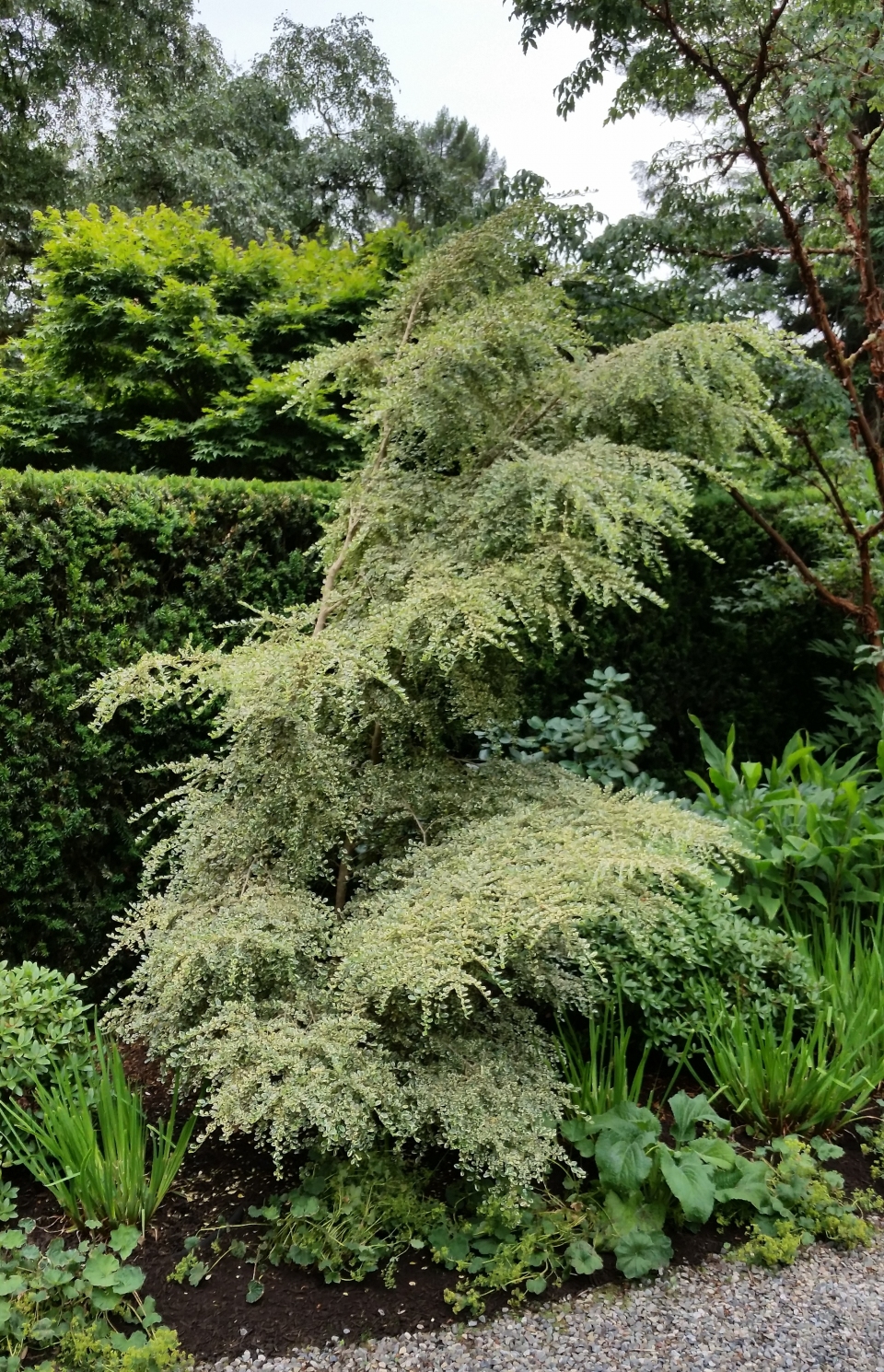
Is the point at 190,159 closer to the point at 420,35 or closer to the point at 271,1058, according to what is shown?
the point at 420,35

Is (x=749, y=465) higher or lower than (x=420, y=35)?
lower

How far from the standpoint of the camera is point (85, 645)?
2.76 metres

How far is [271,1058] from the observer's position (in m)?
1.72

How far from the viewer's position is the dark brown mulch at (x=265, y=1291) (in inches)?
62.9

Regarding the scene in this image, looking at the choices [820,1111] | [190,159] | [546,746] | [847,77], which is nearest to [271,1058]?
[820,1111]

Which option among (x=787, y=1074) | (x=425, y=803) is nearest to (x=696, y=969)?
(x=787, y=1074)

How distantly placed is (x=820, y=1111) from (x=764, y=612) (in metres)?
3.03

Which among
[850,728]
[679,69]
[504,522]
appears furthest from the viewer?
[850,728]

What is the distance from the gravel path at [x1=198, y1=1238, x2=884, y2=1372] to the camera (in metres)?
1.53

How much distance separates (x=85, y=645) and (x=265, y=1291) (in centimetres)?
188

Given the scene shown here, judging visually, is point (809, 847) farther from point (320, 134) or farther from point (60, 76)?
point (320, 134)

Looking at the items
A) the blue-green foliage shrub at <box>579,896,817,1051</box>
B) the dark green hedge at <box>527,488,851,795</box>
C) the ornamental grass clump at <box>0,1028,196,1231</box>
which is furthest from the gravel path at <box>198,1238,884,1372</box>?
the dark green hedge at <box>527,488,851,795</box>

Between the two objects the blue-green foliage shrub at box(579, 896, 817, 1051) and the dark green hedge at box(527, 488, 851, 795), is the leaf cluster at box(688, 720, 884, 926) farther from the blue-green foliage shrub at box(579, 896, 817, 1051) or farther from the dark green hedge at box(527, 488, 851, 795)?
the dark green hedge at box(527, 488, 851, 795)

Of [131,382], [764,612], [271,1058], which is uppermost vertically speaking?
[131,382]
